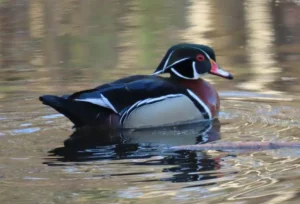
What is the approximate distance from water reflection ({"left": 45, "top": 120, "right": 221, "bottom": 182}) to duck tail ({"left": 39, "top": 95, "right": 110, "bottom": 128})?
0.12m

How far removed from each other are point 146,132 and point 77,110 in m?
0.65

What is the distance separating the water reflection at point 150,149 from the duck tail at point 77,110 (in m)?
0.12

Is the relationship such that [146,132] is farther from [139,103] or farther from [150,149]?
[150,149]

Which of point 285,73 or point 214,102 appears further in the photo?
point 285,73

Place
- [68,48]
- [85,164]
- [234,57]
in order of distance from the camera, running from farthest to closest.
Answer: [68,48] < [234,57] < [85,164]

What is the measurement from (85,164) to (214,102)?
2.13m

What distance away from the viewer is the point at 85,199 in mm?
5344

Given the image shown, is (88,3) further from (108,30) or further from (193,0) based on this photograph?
(108,30)

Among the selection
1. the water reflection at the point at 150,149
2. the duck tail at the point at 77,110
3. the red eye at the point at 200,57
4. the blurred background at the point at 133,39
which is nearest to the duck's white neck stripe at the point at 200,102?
the water reflection at the point at 150,149

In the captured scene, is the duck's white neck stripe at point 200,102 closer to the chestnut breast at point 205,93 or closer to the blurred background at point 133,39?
the chestnut breast at point 205,93

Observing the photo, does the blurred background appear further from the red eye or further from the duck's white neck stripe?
the duck's white neck stripe

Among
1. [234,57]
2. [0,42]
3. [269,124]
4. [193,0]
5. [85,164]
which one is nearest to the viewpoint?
[85,164]

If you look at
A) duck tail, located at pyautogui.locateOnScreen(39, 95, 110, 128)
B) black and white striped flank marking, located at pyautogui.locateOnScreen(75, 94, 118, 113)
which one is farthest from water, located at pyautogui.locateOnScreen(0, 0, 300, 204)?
black and white striped flank marking, located at pyautogui.locateOnScreen(75, 94, 118, 113)

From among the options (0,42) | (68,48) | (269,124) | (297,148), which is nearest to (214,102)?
(269,124)
